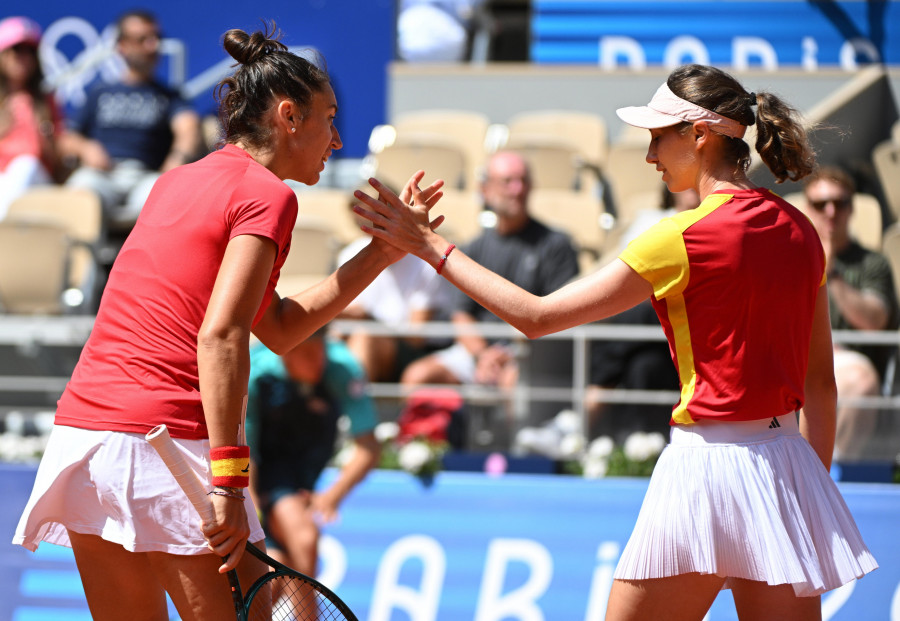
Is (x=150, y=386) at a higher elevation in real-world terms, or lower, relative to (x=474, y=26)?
lower

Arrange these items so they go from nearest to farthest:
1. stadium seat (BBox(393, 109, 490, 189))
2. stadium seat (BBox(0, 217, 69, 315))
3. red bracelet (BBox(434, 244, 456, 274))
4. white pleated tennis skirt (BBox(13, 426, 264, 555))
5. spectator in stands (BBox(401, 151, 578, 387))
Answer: white pleated tennis skirt (BBox(13, 426, 264, 555)) < red bracelet (BBox(434, 244, 456, 274)) < spectator in stands (BBox(401, 151, 578, 387)) < stadium seat (BBox(0, 217, 69, 315)) < stadium seat (BBox(393, 109, 490, 189))

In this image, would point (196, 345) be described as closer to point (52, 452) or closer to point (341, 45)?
point (52, 452)

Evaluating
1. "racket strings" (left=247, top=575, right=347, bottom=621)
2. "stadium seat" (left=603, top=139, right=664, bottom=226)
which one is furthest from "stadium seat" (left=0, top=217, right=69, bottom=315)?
"racket strings" (left=247, top=575, right=347, bottom=621)

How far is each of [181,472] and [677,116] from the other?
4.22ft

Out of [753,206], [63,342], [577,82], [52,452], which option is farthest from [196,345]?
[577,82]

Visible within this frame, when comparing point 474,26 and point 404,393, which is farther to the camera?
point 474,26

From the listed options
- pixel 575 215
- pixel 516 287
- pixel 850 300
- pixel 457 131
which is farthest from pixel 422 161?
pixel 516 287

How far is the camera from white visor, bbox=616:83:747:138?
2.34 metres

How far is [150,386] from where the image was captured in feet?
7.08

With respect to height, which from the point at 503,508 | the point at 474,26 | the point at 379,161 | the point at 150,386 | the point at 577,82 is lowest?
the point at 503,508

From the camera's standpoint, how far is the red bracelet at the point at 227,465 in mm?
2082

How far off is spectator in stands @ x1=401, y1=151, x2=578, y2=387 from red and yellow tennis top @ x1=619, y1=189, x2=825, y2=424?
110 inches

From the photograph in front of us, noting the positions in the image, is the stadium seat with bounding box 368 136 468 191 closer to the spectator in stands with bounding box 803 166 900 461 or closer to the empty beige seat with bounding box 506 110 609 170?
the empty beige seat with bounding box 506 110 609 170

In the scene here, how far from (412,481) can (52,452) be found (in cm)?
282
